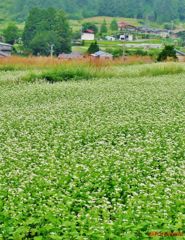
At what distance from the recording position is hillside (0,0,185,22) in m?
161

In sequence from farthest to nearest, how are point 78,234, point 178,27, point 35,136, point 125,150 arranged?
point 178,27
point 35,136
point 125,150
point 78,234

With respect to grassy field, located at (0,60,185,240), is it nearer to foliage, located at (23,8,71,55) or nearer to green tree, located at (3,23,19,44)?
foliage, located at (23,8,71,55)

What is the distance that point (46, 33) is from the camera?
83.6 m

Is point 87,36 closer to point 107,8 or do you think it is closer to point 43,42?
point 43,42

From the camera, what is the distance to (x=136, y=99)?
62.2 feet

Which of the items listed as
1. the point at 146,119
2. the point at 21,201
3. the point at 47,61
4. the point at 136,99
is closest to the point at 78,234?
the point at 21,201

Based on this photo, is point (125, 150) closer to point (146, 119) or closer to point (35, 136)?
point (35, 136)

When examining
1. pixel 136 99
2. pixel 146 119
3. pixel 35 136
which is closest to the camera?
pixel 35 136

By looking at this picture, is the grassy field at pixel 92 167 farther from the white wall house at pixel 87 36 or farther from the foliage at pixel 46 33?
the white wall house at pixel 87 36

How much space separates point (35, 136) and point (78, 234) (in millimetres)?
6149

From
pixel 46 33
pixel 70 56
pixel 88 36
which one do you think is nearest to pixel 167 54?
pixel 70 56

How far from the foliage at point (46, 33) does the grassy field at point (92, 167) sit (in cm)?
6302

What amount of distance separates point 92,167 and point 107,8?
168m

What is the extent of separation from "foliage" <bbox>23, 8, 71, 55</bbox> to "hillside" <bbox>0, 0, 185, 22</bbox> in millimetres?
62309
